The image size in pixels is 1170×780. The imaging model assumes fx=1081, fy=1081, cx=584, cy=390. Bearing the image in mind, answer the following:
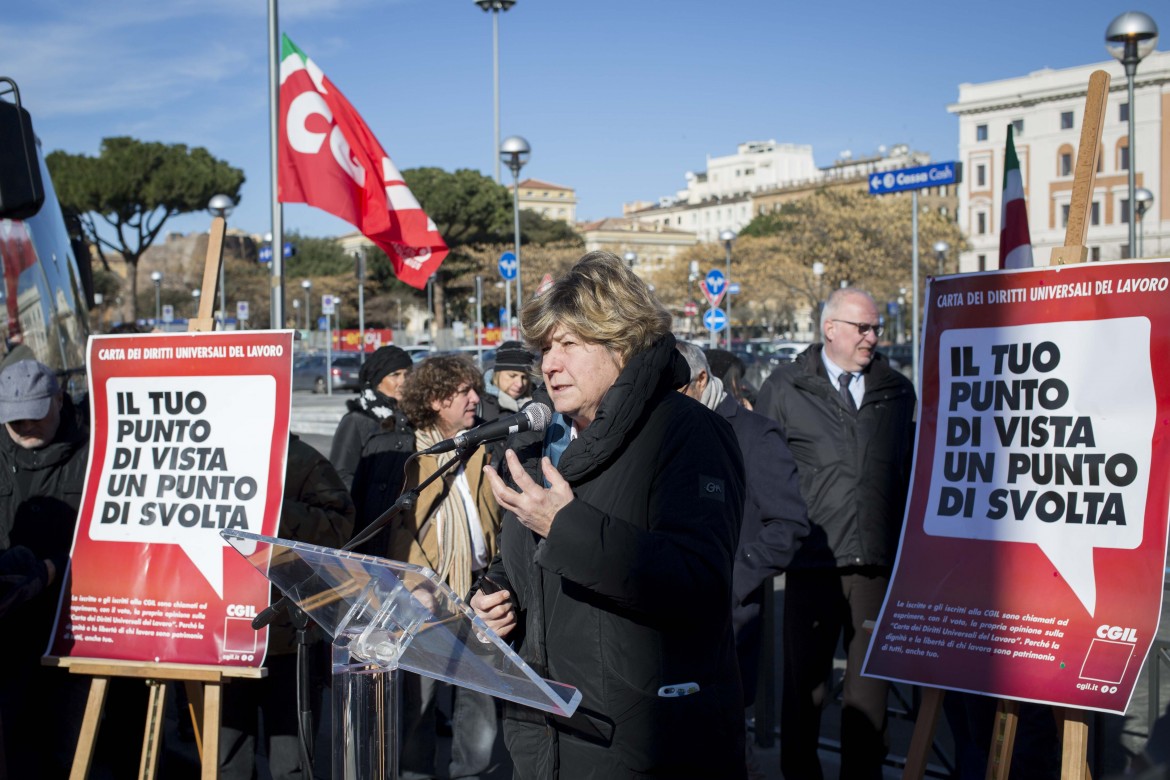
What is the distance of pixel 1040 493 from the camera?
11.0 feet

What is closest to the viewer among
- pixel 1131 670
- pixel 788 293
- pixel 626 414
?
pixel 626 414

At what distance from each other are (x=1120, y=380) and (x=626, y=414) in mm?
1793

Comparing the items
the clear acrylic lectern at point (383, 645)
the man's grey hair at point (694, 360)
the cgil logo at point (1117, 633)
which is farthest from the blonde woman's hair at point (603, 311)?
the man's grey hair at point (694, 360)

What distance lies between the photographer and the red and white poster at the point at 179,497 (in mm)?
3832

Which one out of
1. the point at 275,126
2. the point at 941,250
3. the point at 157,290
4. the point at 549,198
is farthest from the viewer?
the point at 549,198

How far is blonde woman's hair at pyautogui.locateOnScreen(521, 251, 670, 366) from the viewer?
2438 mm

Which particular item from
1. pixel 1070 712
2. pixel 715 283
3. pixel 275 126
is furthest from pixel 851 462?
pixel 715 283

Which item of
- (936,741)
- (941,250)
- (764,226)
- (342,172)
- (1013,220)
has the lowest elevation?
(936,741)

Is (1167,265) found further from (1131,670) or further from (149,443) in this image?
(149,443)

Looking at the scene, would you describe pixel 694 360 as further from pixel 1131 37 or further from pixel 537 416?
pixel 1131 37

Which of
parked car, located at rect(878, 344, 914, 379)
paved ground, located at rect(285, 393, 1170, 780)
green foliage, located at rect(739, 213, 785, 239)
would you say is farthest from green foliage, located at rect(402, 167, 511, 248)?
paved ground, located at rect(285, 393, 1170, 780)

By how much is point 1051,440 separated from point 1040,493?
17cm

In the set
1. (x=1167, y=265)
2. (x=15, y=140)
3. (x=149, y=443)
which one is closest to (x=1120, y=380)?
(x=1167, y=265)

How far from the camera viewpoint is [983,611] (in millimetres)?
3387
